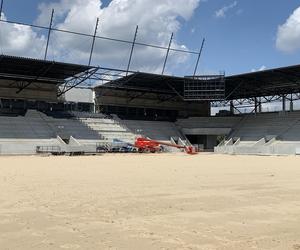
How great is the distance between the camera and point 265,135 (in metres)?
73.5

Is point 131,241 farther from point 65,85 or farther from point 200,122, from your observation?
point 200,122

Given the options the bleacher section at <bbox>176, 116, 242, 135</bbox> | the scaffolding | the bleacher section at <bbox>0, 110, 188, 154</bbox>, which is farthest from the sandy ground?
the bleacher section at <bbox>176, 116, 242, 135</bbox>

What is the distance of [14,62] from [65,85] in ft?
48.2

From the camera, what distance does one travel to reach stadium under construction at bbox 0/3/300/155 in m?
63.1

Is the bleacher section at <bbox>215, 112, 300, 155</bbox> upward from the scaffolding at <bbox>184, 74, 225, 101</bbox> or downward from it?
downward

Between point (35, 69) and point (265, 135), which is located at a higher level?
point (35, 69)

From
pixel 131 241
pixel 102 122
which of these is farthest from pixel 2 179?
pixel 102 122

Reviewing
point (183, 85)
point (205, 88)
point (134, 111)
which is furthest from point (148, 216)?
point (134, 111)

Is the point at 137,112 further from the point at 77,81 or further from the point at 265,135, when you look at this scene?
the point at 265,135

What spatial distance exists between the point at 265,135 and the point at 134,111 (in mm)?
23063

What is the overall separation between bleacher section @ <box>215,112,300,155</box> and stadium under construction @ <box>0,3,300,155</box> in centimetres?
13

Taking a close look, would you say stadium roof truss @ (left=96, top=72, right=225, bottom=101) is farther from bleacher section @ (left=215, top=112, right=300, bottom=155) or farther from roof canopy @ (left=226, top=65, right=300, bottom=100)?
bleacher section @ (left=215, top=112, right=300, bottom=155)

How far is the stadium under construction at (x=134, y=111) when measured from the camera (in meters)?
63.1

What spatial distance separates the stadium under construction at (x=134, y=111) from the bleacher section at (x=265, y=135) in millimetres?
131
